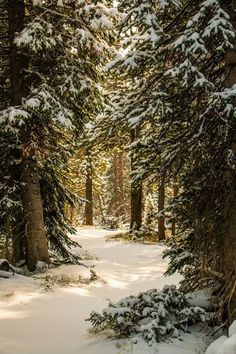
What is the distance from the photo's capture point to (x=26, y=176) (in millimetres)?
11242

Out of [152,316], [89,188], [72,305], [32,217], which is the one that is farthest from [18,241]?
[89,188]

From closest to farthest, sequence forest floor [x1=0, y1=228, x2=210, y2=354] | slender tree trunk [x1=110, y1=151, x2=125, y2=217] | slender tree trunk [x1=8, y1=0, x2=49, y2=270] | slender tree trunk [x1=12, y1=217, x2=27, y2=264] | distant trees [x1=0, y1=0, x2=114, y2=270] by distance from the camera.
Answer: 1. forest floor [x1=0, y1=228, x2=210, y2=354]
2. distant trees [x1=0, y1=0, x2=114, y2=270]
3. slender tree trunk [x1=8, y1=0, x2=49, y2=270]
4. slender tree trunk [x1=12, y1=217, x2=27, y2=264]
5. slender tree trunk [x1=110, y1=151, x2=125, y2=217]

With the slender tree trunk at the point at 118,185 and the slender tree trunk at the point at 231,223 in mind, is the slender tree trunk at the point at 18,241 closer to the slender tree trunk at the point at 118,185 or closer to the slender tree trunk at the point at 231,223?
the slender tree trunk at the point at 231,223

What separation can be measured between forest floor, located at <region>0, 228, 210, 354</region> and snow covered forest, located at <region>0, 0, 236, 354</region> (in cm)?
3

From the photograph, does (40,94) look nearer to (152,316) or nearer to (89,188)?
(152,316)

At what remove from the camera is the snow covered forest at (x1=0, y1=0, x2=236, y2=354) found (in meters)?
6.03

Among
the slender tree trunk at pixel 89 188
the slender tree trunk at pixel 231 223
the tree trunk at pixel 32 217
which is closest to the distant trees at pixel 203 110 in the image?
the slender tree trunk at pixel 231 223

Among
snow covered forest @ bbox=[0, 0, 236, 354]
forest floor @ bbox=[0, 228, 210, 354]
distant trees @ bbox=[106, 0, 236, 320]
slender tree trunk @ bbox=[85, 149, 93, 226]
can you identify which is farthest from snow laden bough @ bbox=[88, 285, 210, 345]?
slender tree trunk @ bbox=[85, 149, 93, 226]

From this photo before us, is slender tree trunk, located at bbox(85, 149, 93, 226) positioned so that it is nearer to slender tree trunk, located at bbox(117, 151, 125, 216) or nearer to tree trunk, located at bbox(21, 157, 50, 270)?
slender tree trunk, located at bbox(117, 151, 125, 216)

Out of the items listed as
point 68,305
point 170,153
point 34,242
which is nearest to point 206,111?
point 170,153

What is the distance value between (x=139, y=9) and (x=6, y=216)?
7293 millimetres

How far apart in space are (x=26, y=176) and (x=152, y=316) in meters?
6.17

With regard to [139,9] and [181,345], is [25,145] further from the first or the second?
[181,345]

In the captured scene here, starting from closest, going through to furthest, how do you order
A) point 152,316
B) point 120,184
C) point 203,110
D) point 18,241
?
1. point 152,316
2. point 203,110
3. point 18,241
4. point 120,184
